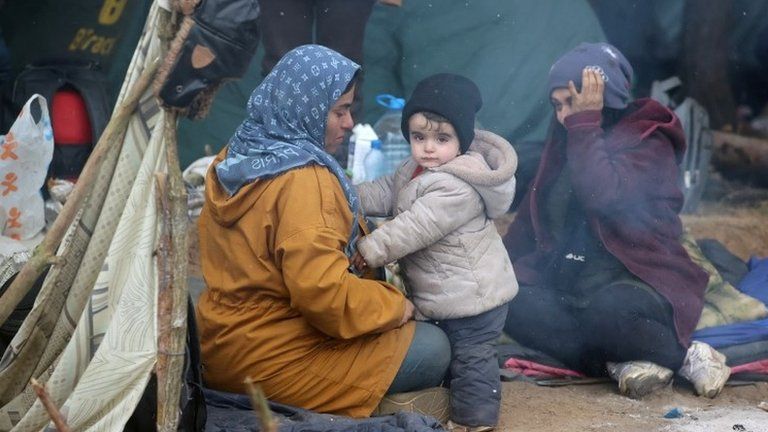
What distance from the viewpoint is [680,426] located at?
13.1 ft

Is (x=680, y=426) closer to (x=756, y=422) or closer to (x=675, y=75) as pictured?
(x=756, y=422)

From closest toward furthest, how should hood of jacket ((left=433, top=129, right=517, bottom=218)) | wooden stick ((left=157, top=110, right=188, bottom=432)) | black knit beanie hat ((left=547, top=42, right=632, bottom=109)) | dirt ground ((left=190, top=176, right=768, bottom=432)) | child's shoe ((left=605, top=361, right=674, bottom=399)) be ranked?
wooden stick ((left=157, top=110, right=188, bottom=432)) → hood of jacket ((left=433, top=129, right=517, bottom=218)) → dirt ground ((left=190, top=176, right=768, bottom=432)) → child's shoe ((left=605, top=361, right=674, bottom=399)) → black knit beanie hat ((left=547, top=42, right=632, bottom=109))

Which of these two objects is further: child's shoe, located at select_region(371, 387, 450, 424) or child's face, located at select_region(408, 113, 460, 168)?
child's face, located at select_region(408, 113, 460, 168)

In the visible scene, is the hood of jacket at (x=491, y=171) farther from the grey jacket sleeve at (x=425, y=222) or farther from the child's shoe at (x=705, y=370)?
the child's shoe at (x=705, y=370)

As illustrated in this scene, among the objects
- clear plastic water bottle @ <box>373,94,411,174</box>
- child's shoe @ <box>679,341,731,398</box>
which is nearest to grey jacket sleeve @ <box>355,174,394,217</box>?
child's shoe @ <box>679,341,731,398</box>

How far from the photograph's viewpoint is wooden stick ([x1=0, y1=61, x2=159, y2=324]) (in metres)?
3.14

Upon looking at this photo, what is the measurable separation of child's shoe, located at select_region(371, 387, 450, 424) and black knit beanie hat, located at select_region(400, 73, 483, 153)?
85 centimetres

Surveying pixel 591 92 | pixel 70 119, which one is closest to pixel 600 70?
pixel 591 92

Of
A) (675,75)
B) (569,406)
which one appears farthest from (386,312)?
(675,75)

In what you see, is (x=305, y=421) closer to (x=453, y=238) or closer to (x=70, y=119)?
(x=453, y=238)

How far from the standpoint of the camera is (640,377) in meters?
4.29

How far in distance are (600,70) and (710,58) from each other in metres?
2.89

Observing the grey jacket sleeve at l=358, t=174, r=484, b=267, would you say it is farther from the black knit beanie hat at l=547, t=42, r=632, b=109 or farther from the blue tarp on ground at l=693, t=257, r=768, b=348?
the blue tarp on ground at l=693, t=257, r=768, b=348

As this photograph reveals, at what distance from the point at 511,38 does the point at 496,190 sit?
10.1ft
